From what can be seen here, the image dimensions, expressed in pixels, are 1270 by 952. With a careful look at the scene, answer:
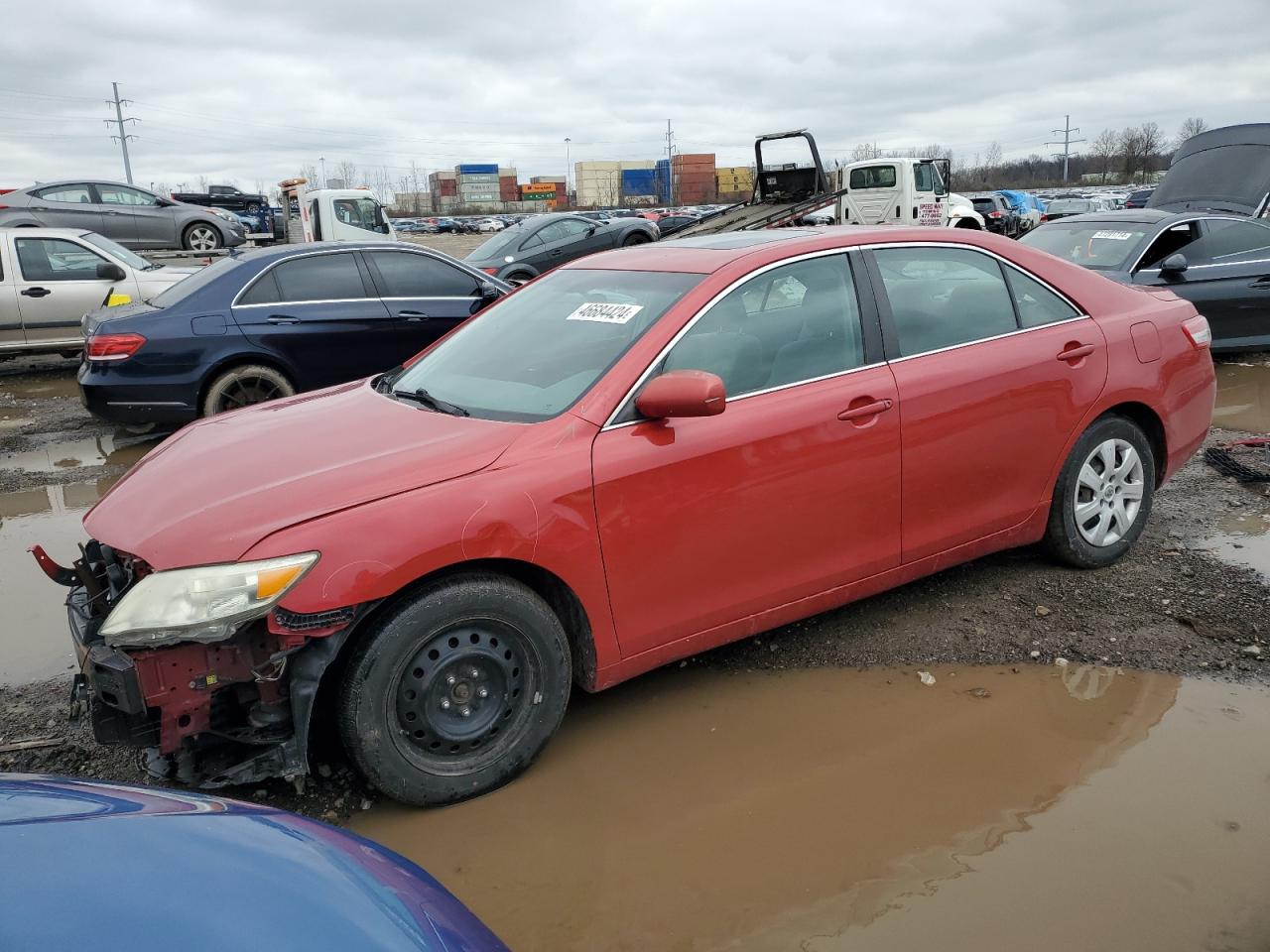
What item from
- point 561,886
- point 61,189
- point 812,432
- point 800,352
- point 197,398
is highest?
point 61,189

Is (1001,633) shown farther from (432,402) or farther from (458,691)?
(432,402)

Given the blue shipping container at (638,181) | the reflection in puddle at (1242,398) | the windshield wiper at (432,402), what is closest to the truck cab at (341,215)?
the reflection in puddle at (1242,398)

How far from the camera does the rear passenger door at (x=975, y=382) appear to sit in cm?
379

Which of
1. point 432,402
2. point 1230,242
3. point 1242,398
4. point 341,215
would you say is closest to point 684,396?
point 432,402

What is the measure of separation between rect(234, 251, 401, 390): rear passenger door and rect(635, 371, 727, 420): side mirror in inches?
207

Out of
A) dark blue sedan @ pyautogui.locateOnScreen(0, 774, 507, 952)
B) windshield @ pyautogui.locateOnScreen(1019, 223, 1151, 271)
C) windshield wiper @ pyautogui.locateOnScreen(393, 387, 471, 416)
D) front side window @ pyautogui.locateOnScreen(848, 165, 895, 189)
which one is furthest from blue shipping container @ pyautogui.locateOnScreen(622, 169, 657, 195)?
dark blue sedan @ pyautogui.locateOnScreen(0, 774, 507, 952)

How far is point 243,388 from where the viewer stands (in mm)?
7656

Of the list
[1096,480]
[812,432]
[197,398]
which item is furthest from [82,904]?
[197,398]

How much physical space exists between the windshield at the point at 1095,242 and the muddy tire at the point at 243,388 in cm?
664

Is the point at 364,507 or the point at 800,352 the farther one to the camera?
the point at 800,352

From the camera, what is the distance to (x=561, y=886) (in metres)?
2.71

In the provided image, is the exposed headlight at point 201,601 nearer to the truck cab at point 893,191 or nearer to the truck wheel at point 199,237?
the truck cab at point 893,191

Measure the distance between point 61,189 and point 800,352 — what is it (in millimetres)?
19652

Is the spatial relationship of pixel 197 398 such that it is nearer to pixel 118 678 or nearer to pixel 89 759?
pixel 89 759
